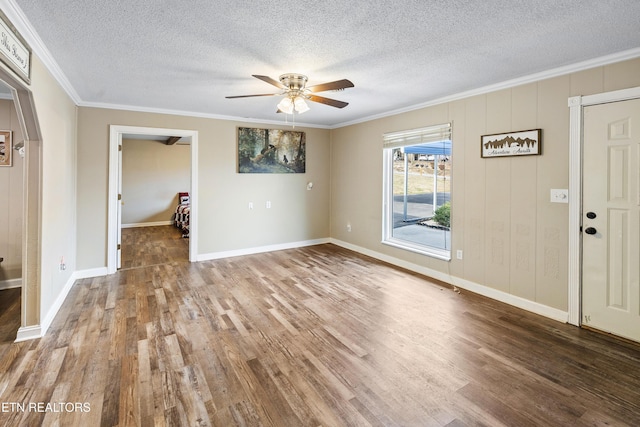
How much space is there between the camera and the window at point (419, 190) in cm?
428

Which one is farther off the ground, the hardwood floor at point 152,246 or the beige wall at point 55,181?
the beige wall at point 55,181

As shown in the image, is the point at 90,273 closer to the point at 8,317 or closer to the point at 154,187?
the point at 8,317

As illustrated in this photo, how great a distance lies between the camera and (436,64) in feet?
9.45

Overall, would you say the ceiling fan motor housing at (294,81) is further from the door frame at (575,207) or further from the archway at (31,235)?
the door frame at (575,207)

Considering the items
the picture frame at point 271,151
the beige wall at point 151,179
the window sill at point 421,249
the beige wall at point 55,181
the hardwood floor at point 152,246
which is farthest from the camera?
the beige wall at point 151,179

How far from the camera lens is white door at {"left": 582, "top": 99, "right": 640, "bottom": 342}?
2.61 m

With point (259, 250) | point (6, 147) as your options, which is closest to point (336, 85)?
point (259, 250)

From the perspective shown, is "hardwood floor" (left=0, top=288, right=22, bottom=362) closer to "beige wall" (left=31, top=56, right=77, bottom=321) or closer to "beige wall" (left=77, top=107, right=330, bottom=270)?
"beige wall" (left=31, top=56, right=77, bottom=321)

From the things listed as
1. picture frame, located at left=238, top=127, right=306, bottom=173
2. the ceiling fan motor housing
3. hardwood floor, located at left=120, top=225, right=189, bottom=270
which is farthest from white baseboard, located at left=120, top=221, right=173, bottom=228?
the ceiling fan motor housing

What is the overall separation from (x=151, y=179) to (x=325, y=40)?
774 centimetres

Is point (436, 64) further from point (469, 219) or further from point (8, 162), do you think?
point (8, 162)

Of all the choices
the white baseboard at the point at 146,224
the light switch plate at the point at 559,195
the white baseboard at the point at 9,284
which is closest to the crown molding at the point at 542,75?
the light switch plate at the point at 559,195

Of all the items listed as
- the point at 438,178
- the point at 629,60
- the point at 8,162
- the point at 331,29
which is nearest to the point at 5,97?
the point at 8,162

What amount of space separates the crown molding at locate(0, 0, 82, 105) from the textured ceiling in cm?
4
